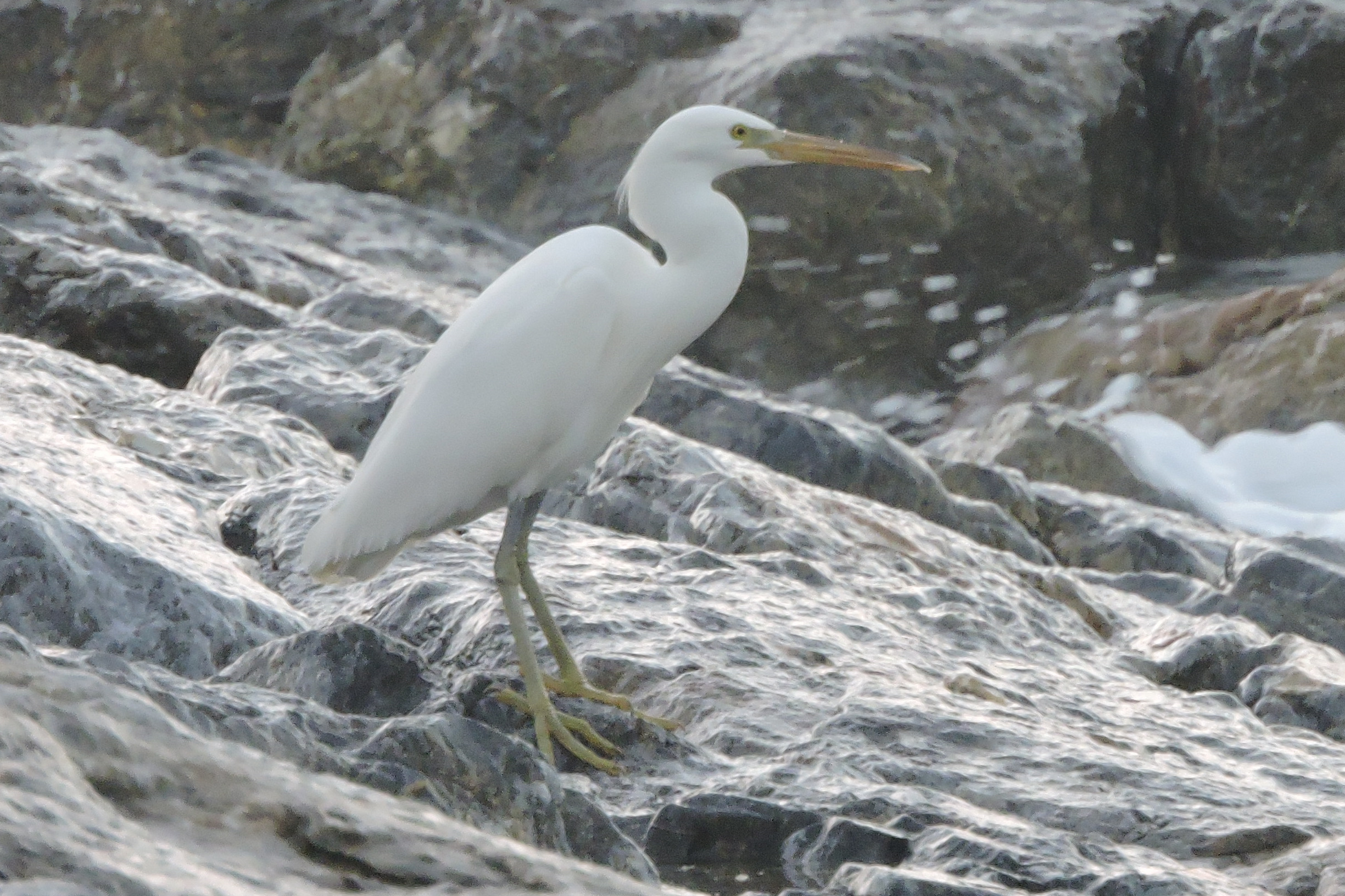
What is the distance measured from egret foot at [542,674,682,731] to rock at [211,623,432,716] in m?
0.54

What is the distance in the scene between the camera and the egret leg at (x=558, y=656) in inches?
162

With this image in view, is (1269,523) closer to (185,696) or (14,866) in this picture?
(185,696)

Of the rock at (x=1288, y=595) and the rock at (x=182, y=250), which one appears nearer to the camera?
the rock at (x=1288, y=595)

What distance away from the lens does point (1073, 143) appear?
13.1 metres

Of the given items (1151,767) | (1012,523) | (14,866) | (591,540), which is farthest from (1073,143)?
(14,866)

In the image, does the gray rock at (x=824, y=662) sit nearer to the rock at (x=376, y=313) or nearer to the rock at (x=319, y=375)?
the rock at (x=319, y=375)

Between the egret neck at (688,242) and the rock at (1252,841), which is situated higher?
the egret neck at (688,242)

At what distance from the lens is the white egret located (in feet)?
13.8

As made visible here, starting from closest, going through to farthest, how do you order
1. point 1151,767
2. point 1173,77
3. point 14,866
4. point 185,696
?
point 14,866 → point 185,696 → point 1151,767 → point 1173,77

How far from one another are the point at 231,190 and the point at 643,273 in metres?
9.30

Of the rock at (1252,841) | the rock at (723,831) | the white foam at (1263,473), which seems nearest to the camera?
the rock at (723,831)

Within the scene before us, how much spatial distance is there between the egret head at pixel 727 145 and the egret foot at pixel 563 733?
4.79 feet

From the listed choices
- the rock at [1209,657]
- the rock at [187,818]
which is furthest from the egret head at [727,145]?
the rock at [187,818]

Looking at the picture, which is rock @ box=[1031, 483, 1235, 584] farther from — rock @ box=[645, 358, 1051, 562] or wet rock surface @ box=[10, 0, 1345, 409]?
wet rock surface @ box=[10, 0, 1345, 409]
